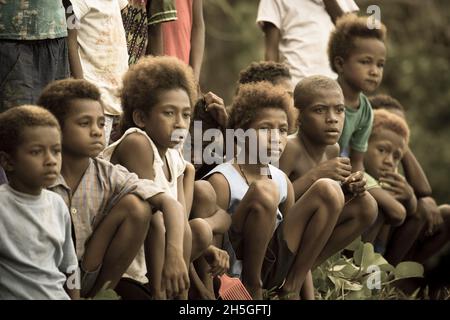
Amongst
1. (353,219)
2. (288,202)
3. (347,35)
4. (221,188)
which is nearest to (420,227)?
(347,35)

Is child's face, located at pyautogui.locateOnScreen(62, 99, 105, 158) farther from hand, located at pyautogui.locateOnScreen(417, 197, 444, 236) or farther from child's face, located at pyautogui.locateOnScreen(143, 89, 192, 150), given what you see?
hand, located at pyautogui.locateOnScreen(417, 197, 444, 236)

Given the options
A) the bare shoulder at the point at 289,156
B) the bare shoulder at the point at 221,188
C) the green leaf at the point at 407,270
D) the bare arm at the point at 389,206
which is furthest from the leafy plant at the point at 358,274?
the bare shoulder at the point at 221,188

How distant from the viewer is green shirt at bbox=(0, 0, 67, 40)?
6.24 metres

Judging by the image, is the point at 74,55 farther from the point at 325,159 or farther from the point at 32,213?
the point at 325,159

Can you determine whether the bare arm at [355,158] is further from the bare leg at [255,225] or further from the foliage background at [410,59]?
the foliage background at [410,59]

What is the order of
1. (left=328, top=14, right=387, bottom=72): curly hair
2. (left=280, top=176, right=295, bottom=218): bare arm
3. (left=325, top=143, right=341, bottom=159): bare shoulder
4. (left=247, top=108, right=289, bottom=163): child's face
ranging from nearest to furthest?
1. (left=247, top=108, right=289, bottom=163): child's face
2. (left=280, top=176, right=295, bottom=218): bare arm
3. (left=325, top=143, right=341, bottom=159): bare shoulder
4. (left=328, top=14, right=387, bottom=72): curly hair

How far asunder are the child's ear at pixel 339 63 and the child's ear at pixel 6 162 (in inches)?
110

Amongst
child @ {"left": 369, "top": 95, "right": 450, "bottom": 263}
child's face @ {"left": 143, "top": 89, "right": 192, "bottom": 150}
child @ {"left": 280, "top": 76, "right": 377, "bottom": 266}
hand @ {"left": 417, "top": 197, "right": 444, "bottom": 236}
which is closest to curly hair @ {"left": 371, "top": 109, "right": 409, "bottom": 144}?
child @ {"left": 369, "top": 95, "right": 450, "bottom": 263}

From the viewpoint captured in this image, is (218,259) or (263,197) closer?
(218,259)

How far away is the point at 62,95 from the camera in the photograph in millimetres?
6008

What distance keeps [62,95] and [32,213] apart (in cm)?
62

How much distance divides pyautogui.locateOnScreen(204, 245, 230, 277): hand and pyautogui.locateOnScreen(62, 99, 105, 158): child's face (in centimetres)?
69

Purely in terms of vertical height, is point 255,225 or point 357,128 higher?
point 357,128

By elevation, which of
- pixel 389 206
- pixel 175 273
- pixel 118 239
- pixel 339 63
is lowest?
pixel 389 206
